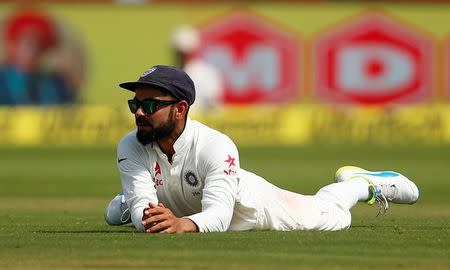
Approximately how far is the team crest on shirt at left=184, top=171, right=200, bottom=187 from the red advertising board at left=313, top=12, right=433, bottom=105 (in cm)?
1643

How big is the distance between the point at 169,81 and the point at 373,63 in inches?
676

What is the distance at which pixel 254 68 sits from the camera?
79.2 ft

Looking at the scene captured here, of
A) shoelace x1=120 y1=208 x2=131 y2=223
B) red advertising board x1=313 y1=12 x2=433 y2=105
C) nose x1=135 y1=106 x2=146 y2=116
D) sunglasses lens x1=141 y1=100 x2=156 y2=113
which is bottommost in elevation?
red advertising board x1=313 y1=12 x2=433 y2=105

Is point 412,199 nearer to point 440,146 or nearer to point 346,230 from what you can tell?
point 346,230

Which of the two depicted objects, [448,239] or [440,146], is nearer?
[448,239]

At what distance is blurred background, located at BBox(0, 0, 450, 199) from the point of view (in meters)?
23.3

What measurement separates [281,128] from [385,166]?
224 inches

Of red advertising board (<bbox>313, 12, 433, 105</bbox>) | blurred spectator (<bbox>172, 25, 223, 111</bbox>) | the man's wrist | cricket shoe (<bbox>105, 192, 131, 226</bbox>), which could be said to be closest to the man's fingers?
the man's wrist

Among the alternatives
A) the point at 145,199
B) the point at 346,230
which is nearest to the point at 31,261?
the point at 145,199

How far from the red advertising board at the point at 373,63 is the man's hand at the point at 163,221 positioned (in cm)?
1668

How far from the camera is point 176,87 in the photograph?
769 centimetres

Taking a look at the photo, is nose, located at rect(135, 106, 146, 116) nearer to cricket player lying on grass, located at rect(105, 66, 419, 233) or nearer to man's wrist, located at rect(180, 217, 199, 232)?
cricket player lying on grass, located at rect(105, 66, 419, 233)

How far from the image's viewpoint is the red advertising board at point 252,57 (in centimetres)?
2408

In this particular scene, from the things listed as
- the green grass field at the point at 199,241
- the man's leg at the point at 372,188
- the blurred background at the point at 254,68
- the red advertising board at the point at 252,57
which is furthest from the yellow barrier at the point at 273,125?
the man's leg at the point at 372,188
